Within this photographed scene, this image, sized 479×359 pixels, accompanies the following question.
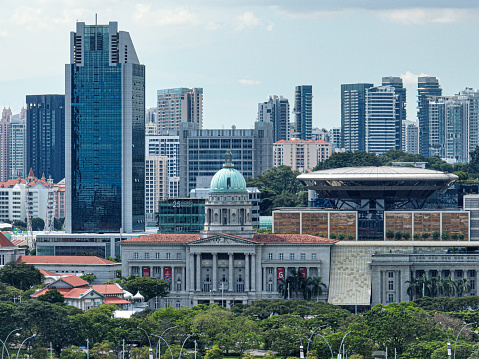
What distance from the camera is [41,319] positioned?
651 ft

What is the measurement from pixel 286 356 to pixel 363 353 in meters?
11.2

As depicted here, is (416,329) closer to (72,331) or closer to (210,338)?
(210,338)

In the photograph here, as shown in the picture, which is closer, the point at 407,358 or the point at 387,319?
the point at 407,358

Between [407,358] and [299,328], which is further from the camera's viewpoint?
[299,328]

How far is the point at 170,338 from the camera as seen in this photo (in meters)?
194

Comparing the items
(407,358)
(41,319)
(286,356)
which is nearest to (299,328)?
(286,356)

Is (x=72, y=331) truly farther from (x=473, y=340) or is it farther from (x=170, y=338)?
(x=473, y=340)

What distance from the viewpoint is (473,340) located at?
620 feet

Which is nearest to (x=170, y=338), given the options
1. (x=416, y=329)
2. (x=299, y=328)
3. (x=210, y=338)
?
(x=210, y=338)

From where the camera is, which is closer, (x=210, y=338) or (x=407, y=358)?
(x=407, y=358)

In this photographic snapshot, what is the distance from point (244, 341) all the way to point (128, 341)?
15406 millimetres

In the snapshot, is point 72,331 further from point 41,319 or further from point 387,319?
point 387,319

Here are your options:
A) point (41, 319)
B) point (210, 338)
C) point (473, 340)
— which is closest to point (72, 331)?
point (41, 319)

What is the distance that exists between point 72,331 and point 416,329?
4533 centimetres
